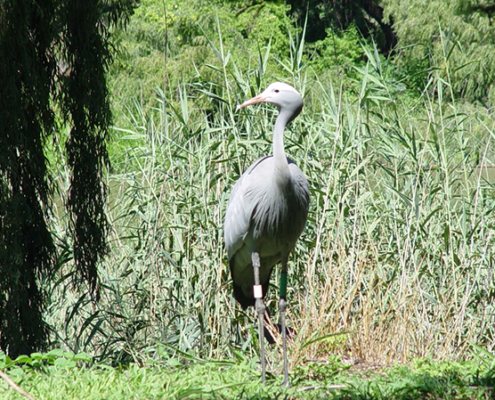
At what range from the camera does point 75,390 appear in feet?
10.1

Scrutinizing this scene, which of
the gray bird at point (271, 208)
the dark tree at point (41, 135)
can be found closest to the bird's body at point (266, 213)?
the gray bird at point (271, 208)

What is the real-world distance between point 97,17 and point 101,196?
1.17 meters

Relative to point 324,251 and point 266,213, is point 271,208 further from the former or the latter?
point 324,251

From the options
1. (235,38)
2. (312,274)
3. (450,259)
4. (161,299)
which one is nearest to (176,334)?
(161,299)

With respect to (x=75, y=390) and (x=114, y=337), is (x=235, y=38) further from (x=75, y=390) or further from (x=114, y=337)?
(x=75, y=390)

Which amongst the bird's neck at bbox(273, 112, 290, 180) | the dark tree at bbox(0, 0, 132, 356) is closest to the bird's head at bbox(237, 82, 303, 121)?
the bird's neck at bbox(273, 112, 290, 180)

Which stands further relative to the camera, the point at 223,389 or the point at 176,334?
the point at 176,334

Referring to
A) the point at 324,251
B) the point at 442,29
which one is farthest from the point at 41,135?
the point at 442,29

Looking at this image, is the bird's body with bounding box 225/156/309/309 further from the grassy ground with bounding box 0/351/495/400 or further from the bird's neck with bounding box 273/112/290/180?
the grassy ground with bounding box 0/351/495/400

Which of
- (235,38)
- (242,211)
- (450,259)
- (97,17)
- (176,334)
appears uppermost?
(235,38)

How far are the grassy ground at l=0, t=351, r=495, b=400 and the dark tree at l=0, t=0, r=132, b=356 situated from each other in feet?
1.62

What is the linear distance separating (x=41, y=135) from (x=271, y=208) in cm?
162

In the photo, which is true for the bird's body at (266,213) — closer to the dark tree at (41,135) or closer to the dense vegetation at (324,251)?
the dense vegetation at (324,251)

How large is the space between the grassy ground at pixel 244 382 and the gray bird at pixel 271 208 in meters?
0.24
